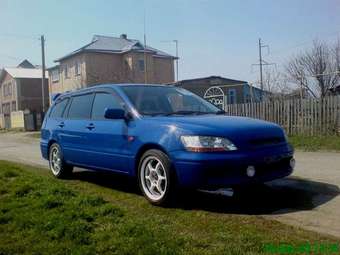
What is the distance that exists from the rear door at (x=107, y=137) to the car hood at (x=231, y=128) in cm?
66

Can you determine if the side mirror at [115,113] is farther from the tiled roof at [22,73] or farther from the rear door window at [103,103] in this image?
the tiled roof at [22,73]

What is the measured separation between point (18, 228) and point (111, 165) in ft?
6.47

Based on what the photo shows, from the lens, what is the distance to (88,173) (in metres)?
8.94

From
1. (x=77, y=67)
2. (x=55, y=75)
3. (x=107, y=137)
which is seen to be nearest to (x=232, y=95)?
(x=77, y=67)

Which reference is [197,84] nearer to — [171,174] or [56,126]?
[56,126]

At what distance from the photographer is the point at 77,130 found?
297 inches

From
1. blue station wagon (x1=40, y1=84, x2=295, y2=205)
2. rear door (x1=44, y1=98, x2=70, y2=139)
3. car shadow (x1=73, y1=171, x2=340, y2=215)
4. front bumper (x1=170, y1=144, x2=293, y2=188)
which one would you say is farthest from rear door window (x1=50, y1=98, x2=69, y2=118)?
front bumper (x1=170, y1=144, x2=293, y2=188)

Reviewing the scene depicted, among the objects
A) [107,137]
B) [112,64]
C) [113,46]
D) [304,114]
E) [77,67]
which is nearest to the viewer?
[107,137]

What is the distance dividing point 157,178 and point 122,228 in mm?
1339

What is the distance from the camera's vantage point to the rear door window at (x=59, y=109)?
8.51 meters

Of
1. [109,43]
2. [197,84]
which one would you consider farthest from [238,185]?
[109,43]

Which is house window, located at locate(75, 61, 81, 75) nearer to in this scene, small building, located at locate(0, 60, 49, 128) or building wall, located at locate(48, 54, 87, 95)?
building wall, located at locate(48, 54, 87, 95)

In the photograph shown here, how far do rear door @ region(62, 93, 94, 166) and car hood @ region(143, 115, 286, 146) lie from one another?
171 cm

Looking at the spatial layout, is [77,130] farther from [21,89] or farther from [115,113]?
[21,89]
